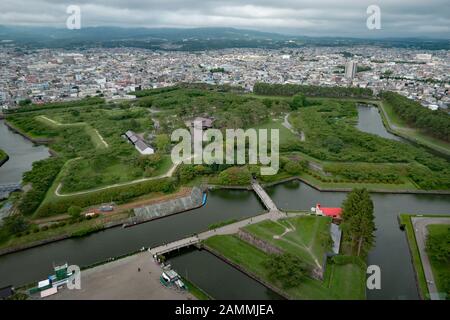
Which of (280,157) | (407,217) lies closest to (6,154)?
(280,157)

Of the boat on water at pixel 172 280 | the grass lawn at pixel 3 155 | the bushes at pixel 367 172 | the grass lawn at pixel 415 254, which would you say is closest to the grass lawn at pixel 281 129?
the bushes at pixel 367 172

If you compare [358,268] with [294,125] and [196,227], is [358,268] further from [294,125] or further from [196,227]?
[294,125]

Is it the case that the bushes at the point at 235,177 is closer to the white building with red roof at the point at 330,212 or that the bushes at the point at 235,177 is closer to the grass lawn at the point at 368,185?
the grass lawn at the point at 368,185

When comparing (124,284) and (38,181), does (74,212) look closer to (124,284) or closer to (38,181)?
A: (38,181)

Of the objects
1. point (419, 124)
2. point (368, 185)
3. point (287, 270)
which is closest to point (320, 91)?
point (419, 124)

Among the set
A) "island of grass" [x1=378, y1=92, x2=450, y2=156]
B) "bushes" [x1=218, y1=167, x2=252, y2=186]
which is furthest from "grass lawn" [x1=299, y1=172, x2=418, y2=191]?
"island of grass" [x1=378, y1=92, x2=450, y2=156]

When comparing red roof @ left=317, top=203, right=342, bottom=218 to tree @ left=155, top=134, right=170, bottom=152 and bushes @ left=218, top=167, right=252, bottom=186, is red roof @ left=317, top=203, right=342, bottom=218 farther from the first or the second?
tree @ left=155, top=134, right=170, bottom=152
